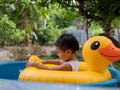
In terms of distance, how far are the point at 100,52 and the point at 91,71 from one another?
0.61ft

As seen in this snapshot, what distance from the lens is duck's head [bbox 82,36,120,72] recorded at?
2.25 m

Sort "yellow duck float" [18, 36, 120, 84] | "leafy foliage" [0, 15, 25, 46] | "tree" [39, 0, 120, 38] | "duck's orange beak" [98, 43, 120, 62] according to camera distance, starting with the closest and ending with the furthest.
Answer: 1. "yellow duck float" [18, 36, 120, 84]
2. "duck's orange beak" [98, 43, 120, 62]
3. "tree" [39, 0, 120, 38]
4. "leafy foliage" [0, 15, 25, 46]

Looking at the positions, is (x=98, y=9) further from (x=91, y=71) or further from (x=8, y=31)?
(x=91, y=71)

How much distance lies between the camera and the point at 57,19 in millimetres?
14039

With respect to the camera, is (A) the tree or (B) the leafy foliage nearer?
(A) the tree

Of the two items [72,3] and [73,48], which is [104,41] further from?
[72,3]

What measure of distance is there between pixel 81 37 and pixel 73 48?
38.3 feet

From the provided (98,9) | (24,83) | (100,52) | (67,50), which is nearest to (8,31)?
(98,9)

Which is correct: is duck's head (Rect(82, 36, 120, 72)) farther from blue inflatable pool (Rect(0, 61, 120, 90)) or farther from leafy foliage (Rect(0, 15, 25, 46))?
leafy foliage (Rect(0, 15, 25, 46))

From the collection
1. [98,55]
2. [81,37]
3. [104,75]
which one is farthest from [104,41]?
[81,37]

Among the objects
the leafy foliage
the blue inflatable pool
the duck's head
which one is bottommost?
the blue inflatable pool

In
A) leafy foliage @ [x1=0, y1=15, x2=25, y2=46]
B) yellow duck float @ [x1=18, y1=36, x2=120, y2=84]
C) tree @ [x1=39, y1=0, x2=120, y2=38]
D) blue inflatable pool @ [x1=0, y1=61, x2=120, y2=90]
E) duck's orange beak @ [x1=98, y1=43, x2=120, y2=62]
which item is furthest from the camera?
leafy foliage @ [x1=0, y1=15, x2=25, y2=46]

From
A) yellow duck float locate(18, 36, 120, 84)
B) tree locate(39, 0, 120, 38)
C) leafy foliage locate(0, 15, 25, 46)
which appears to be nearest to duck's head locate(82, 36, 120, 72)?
yellow duck float locate(18, 36, 120, 84)

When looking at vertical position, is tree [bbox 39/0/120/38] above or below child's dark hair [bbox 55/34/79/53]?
above
